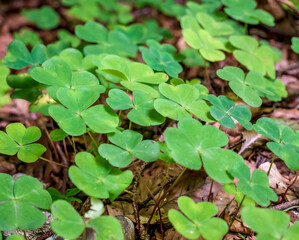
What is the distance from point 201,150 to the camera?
1.28 m

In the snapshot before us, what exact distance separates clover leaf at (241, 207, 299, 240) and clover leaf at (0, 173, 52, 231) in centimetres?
82

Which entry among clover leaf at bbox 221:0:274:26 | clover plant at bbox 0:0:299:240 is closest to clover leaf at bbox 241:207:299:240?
clover plant at bbox 0:0:299:240

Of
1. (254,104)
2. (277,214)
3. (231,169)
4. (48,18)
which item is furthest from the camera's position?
(48,18)

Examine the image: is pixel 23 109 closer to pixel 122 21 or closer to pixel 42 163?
pixel 42 163

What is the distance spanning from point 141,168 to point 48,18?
319cm

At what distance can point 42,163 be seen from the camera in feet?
6.28

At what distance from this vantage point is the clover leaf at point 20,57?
76.6 inches

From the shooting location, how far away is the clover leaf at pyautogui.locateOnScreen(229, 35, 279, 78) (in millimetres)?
2162

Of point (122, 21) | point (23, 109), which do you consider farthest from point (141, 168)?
point (122, 21)

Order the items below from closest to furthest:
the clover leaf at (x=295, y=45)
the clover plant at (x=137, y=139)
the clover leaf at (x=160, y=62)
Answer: the clover plant at (x=137, y=139) → the clover leaf at (x=160, y=62) → the clover leaf at (x=295, y=45)

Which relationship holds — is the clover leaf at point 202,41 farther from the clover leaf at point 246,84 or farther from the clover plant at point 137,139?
the clover leaf at point 246,84

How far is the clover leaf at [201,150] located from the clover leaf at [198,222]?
14cm

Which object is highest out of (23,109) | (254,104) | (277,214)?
(254,104)

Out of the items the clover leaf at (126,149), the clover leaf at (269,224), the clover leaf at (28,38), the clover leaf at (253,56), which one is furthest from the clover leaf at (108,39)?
the clover leaf at (269,224)
